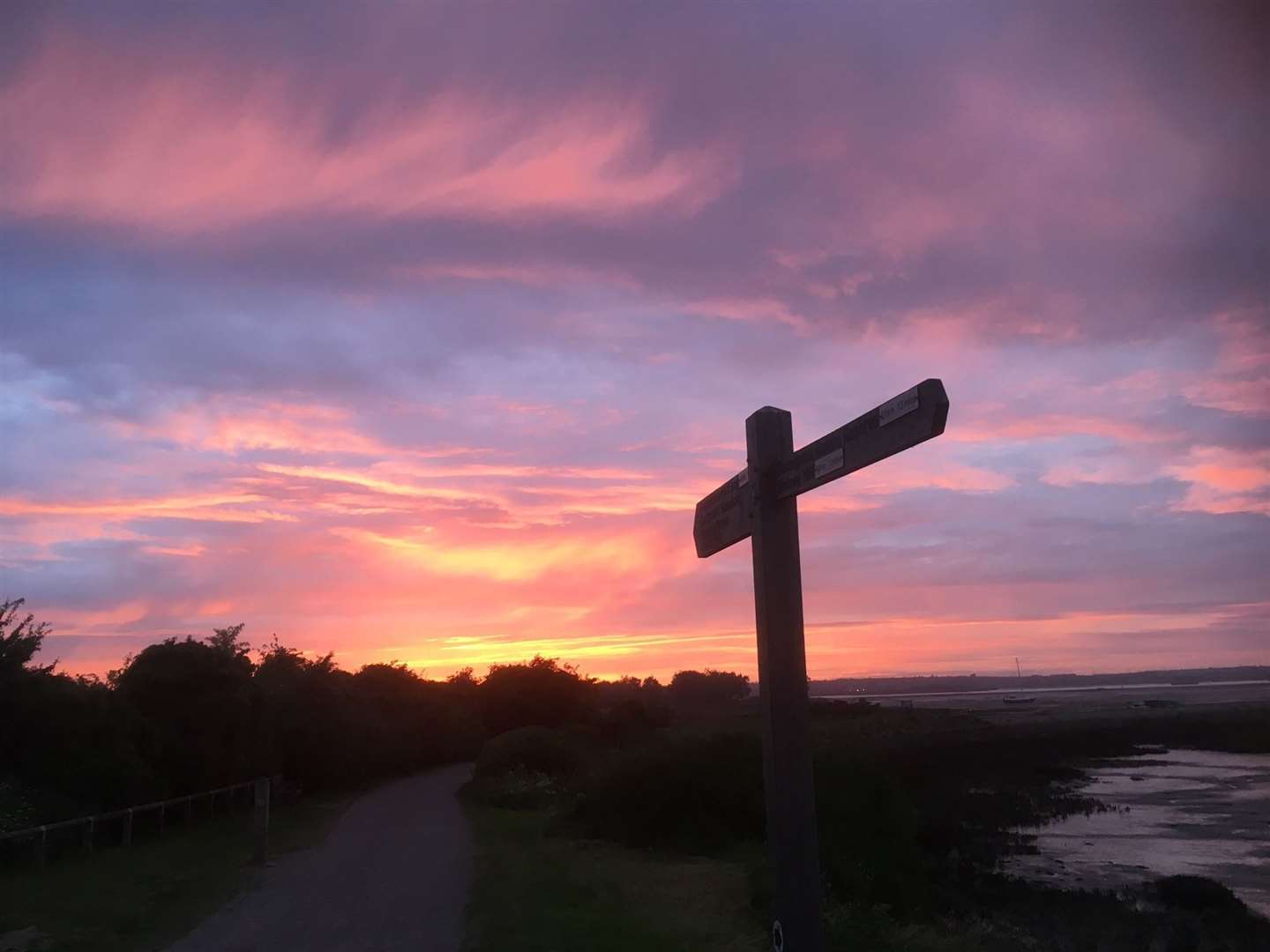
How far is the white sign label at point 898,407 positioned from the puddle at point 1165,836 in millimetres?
19416

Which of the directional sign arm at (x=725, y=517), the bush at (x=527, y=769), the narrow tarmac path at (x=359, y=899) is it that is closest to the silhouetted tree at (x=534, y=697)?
the bush at (x=527, y=769)

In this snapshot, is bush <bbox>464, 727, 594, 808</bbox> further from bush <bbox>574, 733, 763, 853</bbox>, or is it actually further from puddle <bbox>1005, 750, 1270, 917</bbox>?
puddle <bbox>1005, 750, 1270, 917</bbox>

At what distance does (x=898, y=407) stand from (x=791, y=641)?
100 centimetres

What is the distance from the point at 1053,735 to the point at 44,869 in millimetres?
60613

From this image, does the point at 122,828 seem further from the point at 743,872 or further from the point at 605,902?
the point at 743,872

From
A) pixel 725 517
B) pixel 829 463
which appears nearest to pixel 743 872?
pixel 725 517

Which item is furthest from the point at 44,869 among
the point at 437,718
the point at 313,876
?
the point at 437,718

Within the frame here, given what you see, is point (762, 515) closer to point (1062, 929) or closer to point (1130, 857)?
point (1062, 929)

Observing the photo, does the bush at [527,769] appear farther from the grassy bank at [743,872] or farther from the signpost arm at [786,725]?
the signpost arm at [786,725]

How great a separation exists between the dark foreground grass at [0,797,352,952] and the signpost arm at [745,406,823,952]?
9052 millimetres

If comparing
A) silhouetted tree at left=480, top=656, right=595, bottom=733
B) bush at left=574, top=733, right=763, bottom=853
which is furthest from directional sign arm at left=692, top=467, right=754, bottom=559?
silhouetted tree at left=480, top=656, right=595, bottom=733

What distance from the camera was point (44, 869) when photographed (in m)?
15.0

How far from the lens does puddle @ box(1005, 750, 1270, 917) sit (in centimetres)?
2166

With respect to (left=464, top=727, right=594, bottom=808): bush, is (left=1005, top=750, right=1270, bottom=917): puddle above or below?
below
